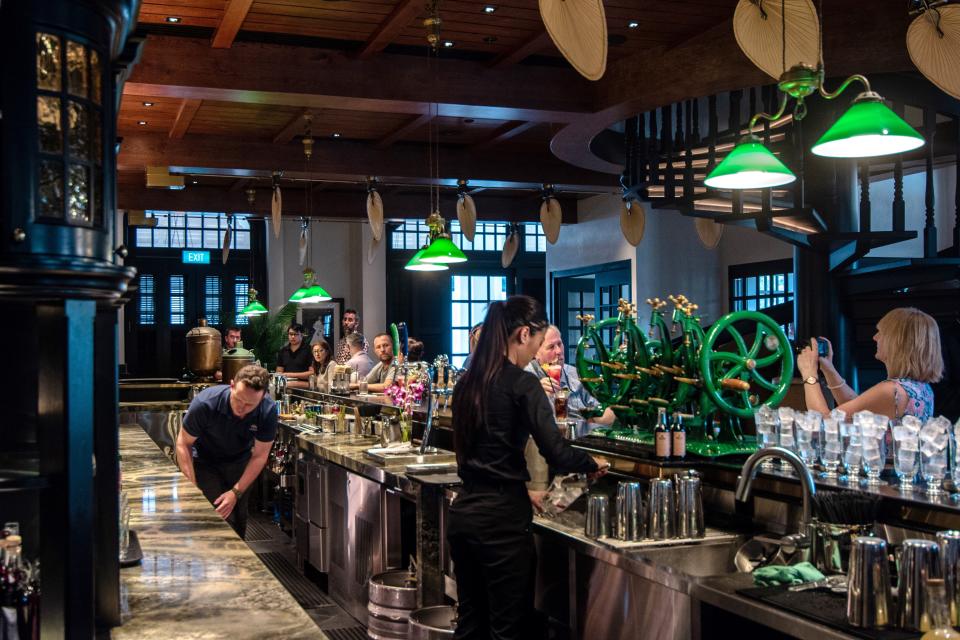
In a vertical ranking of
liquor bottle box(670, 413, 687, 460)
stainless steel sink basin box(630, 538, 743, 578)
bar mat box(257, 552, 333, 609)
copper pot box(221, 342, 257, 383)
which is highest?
copper pot box(221, 342, 257, 383)

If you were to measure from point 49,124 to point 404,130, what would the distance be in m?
7.43

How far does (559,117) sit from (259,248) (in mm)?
10965

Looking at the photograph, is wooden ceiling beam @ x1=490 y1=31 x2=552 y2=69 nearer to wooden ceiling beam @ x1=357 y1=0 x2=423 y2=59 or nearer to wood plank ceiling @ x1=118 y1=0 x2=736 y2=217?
wood plank ceiling @ x1=118 y1=0 x2=736 y2=217

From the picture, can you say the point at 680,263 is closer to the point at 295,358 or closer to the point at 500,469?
the point at 295,358

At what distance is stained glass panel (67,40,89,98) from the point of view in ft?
5.23

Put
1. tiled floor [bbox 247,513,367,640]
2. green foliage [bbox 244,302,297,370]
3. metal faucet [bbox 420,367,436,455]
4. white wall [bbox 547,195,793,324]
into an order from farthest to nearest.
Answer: green foliage [bbox 244,302,297,370], white wall [bbox 547,195,793,324], tiled floor [bbox 247,513,367,640], metal faucet [bbox 420,367,436,455]

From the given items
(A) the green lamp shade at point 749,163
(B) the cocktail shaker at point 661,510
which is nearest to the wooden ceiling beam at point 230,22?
(A) the green lamp shade at point 749,163

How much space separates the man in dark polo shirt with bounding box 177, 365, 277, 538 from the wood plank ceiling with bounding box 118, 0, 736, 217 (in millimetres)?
2118

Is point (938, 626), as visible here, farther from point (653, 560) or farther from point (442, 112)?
point (442, 112)

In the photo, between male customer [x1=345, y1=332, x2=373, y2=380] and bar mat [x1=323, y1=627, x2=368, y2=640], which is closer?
bar mat [x1=323, y1=627, x2=368, y2=640]

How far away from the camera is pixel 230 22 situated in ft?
18.7

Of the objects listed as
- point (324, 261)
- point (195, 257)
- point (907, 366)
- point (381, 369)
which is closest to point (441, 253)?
point (381, 369)

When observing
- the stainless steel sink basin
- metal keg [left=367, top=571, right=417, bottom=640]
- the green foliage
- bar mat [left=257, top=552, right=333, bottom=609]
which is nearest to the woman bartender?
the stainless steel sink basin

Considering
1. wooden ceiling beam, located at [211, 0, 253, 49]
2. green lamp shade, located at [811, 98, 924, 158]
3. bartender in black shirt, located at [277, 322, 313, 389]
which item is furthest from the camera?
bartender in black shirt, located at [277, 322, 313, 389]
